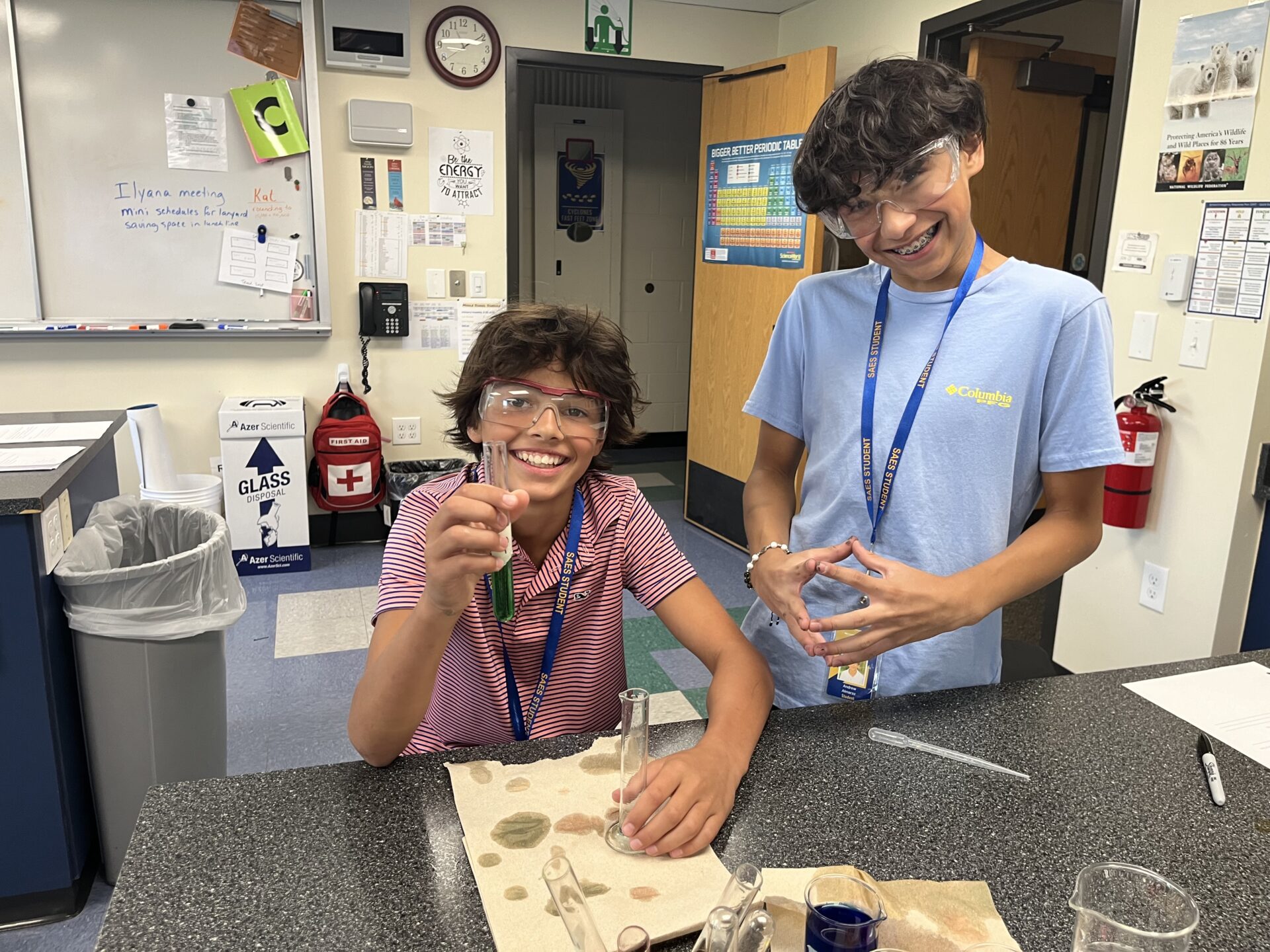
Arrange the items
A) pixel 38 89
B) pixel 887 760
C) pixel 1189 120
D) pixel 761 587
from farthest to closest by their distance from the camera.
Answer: pixel 38 89
pixel 1189 120
pixel 761 587
pixel 887 760

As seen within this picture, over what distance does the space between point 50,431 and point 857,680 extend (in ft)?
7.30

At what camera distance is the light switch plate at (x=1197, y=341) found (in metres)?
2.52

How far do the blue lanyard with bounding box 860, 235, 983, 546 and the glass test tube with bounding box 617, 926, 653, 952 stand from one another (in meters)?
0.72

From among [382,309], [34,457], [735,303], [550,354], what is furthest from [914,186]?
[382,309]

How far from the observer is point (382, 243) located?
4.19m

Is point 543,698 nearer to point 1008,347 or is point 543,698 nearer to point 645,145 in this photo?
point 1008,347

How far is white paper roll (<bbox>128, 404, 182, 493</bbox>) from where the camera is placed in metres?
3.74

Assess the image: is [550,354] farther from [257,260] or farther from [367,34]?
[367,34]

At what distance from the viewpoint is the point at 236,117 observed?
386 centimetres

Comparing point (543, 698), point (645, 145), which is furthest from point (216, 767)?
point (645, 145)

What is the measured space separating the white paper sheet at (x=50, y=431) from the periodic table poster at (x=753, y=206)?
2724 millimetres

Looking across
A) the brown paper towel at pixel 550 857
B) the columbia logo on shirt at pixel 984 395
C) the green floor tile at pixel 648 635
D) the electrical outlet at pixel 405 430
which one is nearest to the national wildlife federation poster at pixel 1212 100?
the columbia logo on shirt at pixel 984 395

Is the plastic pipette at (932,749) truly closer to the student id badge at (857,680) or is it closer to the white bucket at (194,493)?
the student id badge at (857,680)

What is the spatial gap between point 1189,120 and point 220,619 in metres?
2.84
